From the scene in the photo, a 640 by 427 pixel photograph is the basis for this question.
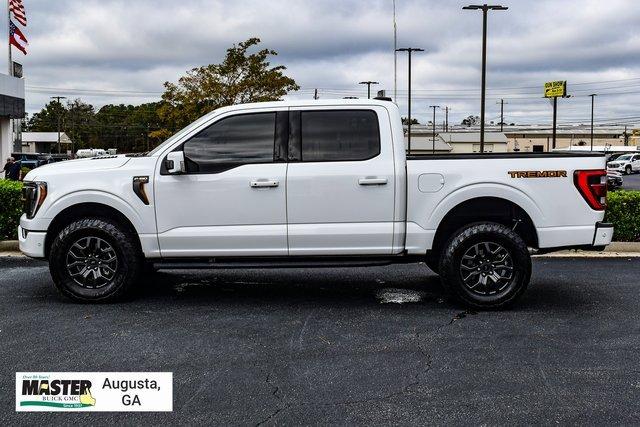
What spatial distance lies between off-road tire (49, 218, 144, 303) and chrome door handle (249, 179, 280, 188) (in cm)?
140

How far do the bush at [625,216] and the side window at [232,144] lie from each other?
6236 millimetres

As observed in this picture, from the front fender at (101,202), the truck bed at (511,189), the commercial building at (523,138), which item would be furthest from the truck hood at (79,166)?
A: the commercial building at (523,138)

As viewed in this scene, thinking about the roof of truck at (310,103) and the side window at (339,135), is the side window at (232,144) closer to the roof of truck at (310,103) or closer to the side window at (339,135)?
the roof of truck at (310,103)

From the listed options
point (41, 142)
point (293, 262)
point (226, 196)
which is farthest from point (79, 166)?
point (41, 142)

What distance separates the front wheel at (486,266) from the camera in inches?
261

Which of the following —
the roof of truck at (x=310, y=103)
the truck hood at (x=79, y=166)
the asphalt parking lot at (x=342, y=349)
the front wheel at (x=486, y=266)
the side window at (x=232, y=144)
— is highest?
the roof of truck at (x=310, y=103)

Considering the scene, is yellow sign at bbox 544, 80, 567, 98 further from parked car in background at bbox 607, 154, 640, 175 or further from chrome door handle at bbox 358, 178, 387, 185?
chrome door handle at bbox 358, 178, 387, 185

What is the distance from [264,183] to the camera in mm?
6613

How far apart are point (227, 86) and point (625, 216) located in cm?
3127

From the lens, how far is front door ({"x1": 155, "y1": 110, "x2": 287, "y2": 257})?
6.66m

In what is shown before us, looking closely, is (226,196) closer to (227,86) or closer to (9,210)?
(9,210)

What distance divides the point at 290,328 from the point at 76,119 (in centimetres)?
12486

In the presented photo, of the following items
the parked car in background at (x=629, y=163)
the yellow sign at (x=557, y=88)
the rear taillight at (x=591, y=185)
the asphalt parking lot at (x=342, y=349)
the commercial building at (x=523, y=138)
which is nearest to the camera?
the asphalt parking lot at (x=342, y=349)

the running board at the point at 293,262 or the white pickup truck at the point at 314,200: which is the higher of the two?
the white pickup truck at the point at 314,200
